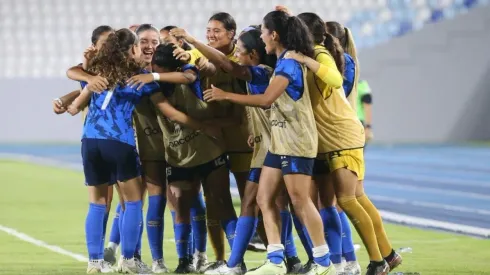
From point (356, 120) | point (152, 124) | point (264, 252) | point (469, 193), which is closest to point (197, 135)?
point (152, 124)

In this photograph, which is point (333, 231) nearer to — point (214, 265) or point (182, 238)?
point (214, 265)

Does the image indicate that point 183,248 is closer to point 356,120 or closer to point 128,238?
point 128,238

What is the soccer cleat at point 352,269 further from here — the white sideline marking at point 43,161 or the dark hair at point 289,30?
the white sideline marking at point 43,161

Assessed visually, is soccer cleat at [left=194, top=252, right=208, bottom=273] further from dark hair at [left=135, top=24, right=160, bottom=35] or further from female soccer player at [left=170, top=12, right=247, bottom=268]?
dark hair at [left=135, top=24, right=160, bottom=35]

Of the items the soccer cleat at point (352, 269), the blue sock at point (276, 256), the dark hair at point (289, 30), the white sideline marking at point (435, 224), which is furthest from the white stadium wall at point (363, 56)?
the dark hair at point (289, 30)

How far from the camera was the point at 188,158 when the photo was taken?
8.04 metres

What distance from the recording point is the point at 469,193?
54.9ft

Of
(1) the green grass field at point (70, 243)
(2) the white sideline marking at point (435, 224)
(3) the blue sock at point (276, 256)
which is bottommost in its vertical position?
(2) the white sideline marking at point (435, 224)

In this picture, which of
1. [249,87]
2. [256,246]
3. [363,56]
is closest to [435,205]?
[256,246]

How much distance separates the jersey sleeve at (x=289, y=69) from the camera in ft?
23.7

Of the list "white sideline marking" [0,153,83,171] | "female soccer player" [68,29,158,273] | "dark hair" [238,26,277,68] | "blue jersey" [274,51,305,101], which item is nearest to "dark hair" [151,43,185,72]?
"female soccer player" [68,29,158,273]

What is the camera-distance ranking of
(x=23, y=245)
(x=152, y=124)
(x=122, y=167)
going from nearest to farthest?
(x=122, y=167), (x=152, y=124), (x=23, y=245)

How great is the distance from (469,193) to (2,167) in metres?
9.19

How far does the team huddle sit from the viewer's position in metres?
7.33
